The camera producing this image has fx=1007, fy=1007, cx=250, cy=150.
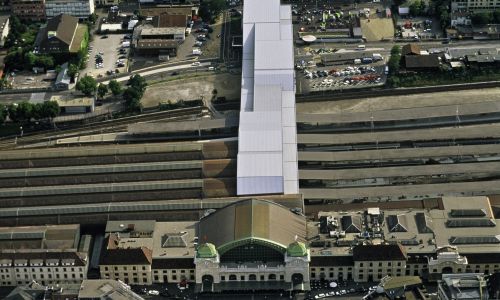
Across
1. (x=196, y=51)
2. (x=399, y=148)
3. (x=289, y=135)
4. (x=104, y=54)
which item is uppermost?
(x=196, y=51)

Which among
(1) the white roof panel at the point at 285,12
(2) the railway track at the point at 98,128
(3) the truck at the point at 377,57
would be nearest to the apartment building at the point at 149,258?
(2) the railway track at the point at 98,128

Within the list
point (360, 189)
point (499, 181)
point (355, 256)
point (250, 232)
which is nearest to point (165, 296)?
point (250, 232)

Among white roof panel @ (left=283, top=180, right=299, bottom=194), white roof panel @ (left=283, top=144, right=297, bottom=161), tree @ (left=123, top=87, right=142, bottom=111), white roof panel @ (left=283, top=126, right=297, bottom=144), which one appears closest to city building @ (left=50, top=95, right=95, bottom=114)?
tree @ (left=123, top=87, right=142, bottom=111)

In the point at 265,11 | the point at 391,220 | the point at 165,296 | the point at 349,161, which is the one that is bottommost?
the point at 165,296

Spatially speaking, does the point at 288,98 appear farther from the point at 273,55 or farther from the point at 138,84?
the point at 138,84

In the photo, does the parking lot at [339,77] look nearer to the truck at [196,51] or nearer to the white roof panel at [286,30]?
the white roof panel at [286,30]

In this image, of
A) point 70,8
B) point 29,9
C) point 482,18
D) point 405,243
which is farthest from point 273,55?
point 29,9

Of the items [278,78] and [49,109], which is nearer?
[278,78]

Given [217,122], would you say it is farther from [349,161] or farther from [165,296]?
[165,296]
